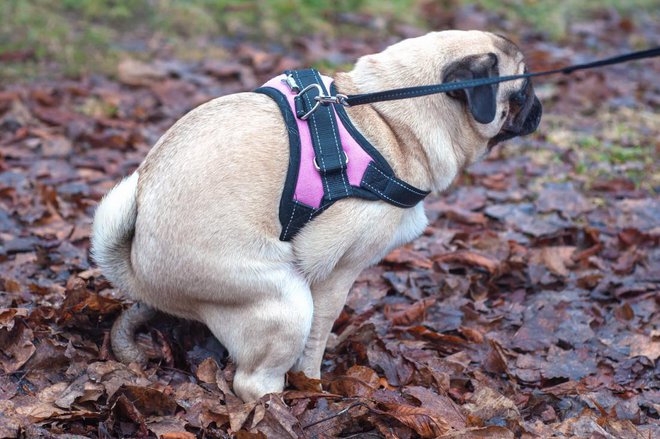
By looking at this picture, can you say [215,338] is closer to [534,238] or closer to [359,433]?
[359,433]

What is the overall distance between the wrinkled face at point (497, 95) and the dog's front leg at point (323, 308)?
1.01m

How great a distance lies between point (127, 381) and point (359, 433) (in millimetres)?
1090

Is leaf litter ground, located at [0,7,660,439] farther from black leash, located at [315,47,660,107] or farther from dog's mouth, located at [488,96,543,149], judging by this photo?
black leash, located at [315,47,660,107]

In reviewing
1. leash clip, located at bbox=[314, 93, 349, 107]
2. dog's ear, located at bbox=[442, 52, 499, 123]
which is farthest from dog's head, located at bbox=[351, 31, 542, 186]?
leash clip, located at bbox=[314, 93, 349, 107]

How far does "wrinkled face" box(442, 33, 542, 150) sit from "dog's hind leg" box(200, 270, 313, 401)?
1210mm

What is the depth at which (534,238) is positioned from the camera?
591 centimetres

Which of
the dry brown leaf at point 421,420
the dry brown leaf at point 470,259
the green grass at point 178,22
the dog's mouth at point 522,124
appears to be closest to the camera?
the dry brown leaf at point 421,420

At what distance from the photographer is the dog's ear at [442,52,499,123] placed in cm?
384

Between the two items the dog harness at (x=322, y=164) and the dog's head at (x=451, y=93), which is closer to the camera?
the dog harness at (x=322, y=164)

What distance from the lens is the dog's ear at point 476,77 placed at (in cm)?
384

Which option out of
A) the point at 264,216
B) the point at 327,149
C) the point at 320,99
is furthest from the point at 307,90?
the point at 264,216

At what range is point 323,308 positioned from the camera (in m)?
3.94

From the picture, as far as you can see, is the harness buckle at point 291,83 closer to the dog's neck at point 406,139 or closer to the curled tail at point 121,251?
the dog's neck at point 406,139

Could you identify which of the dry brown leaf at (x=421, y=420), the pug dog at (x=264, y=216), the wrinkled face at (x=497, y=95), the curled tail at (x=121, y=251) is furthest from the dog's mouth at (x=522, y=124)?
the curled tail at (x=121, y=251)
